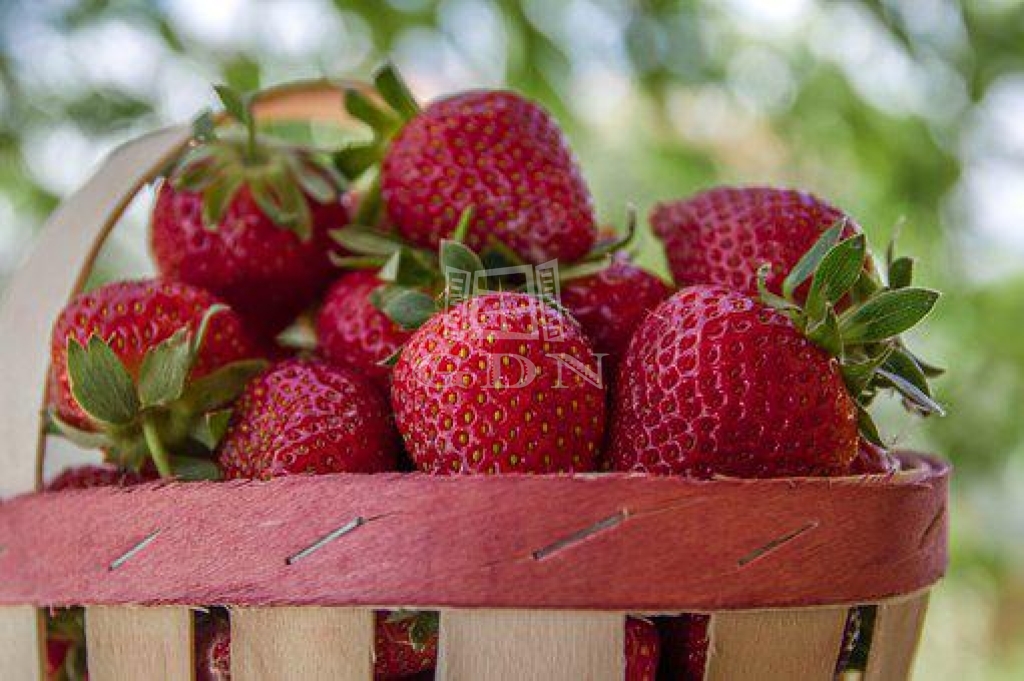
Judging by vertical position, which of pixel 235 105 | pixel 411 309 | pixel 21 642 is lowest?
pixel 21 642

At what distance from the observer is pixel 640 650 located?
1.79ft

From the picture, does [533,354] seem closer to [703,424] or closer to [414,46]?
[703,424]

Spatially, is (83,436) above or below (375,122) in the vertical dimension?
below

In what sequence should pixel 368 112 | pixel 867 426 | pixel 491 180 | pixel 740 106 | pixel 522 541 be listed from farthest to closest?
1. pixel 740 106
2. pixel 368 112
3. pixel 491 180
4. pixel 867 426
5. pixel 522 541

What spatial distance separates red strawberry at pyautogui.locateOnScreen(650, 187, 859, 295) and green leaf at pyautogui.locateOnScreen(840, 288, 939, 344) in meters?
0.09

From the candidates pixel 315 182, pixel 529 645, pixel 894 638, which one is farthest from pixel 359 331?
pixel 894 638

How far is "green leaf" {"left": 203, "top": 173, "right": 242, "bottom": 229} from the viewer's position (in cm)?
76

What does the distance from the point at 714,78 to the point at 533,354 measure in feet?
3.96

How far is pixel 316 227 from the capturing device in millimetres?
798

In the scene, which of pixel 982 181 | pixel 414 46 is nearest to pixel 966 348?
pixel 982 181

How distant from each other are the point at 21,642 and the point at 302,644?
22 centimetres

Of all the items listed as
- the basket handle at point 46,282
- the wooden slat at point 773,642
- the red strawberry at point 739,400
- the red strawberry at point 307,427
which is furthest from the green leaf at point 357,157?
the wooden slat at point 773,642

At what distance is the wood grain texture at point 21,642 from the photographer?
2.06 ft

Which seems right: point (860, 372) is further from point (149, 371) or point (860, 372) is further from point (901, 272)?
point (149, 371)
